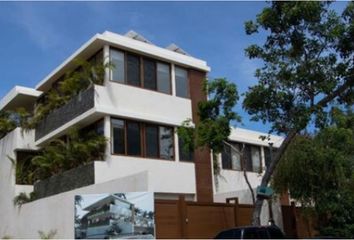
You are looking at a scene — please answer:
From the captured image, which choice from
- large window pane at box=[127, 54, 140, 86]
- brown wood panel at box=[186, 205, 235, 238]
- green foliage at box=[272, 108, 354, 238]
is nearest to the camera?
brown wood panel at box=[186, 205, 235, 238]

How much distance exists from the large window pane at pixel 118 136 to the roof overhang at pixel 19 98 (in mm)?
8994

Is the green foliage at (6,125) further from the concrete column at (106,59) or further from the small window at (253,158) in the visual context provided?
the small window at (253,158)

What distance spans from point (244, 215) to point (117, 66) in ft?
28.7

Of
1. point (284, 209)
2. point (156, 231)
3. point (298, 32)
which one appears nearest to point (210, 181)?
point (284, 209)

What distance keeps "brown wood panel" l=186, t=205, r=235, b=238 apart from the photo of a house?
2980 mm

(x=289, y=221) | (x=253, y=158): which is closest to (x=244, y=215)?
(x=289, y=221)

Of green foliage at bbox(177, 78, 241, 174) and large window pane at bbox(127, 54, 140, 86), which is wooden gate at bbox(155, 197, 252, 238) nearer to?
green foliage at bbox(177, 78, 241, 174)

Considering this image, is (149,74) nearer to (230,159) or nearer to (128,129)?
(128,129)

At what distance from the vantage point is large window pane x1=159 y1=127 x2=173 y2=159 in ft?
84.9

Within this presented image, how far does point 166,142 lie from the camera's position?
26219 millimetres

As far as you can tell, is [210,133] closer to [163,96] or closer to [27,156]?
[163,96]

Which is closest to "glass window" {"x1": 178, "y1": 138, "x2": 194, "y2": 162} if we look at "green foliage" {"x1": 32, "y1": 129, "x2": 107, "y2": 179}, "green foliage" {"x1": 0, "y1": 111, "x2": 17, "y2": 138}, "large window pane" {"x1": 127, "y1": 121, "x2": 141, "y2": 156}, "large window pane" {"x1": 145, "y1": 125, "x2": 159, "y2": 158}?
"large window pane" {"x1": 145, "y1": 125, "x2": 159, "y2": 158}

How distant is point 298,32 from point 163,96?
870 cm

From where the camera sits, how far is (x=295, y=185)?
23797 mm
